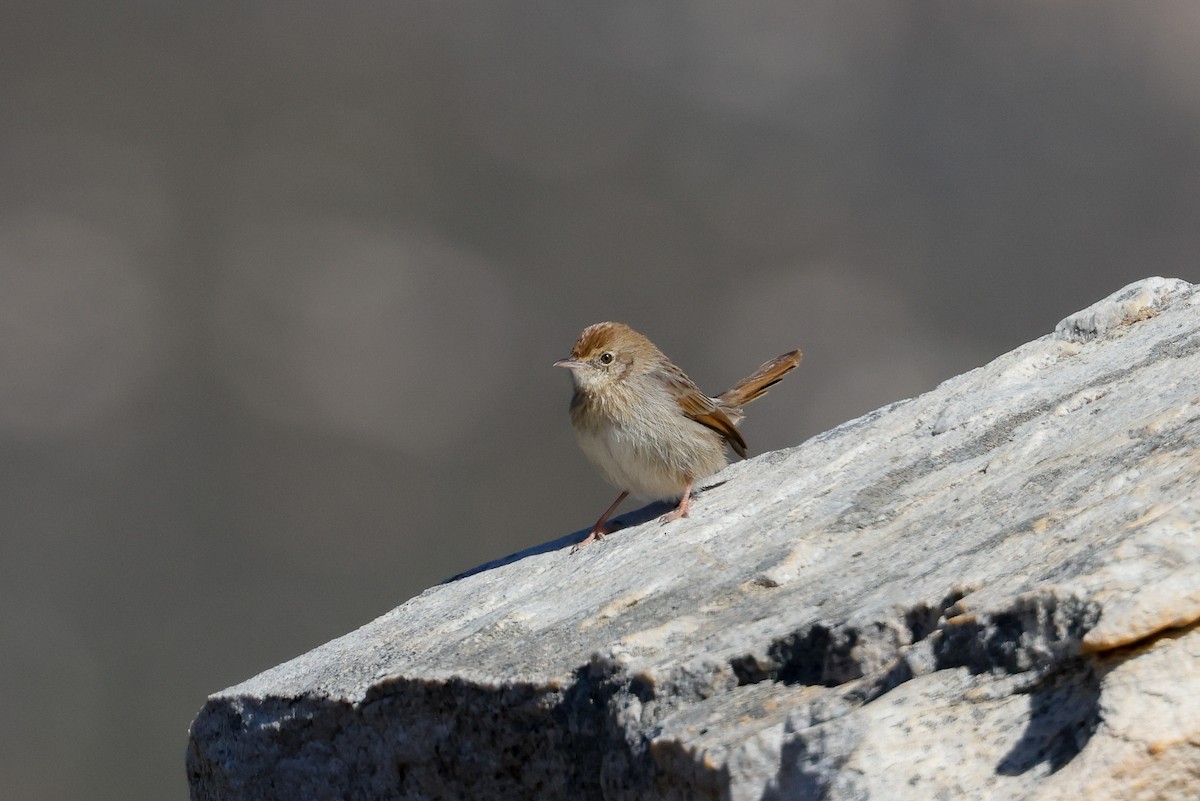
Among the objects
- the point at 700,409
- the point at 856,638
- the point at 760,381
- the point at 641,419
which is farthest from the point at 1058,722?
the point at 760,381

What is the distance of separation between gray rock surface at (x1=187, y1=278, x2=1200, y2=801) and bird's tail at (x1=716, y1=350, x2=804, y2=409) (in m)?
1.68

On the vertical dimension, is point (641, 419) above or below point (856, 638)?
above

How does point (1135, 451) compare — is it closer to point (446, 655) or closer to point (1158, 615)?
point (1158, 615)

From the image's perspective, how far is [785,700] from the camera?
2561mm

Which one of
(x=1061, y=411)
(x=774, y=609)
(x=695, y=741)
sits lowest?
(x=695, y=741)

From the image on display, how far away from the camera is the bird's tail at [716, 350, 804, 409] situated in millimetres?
6582

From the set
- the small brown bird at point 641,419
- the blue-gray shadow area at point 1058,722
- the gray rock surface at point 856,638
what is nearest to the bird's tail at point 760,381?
the small brown bird at point 641,419

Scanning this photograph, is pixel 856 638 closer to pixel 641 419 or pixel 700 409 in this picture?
pixel 641 419

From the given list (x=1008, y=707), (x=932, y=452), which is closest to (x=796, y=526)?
(x=932, y=452)

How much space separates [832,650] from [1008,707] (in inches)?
17.7

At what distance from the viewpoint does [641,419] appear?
18.6 feet

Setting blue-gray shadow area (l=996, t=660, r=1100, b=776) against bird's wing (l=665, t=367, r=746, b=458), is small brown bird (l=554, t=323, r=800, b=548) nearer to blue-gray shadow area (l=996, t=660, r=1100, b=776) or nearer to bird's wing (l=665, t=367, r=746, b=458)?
bird's wing (l=665, t=367, r=746, b=458)

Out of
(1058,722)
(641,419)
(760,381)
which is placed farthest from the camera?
(760,381)

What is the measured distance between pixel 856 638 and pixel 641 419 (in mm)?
3148
